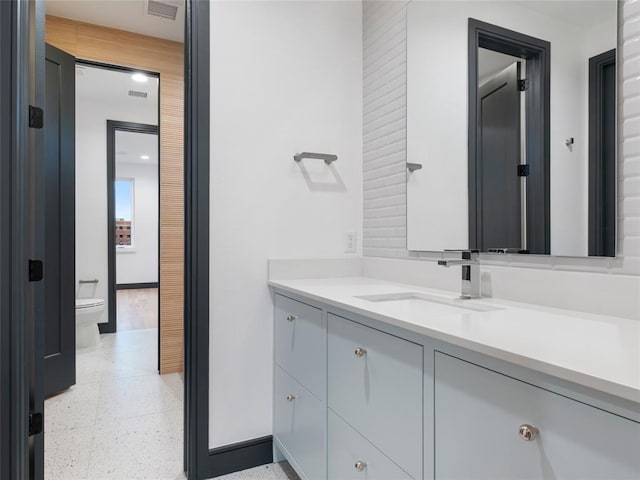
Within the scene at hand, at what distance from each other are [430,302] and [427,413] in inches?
21.7

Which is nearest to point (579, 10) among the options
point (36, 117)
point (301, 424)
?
point (301, 424)

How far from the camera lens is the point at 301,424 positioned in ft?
5.33

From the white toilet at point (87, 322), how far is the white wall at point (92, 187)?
59 centimetres

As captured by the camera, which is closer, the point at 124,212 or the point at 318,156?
the point at 318,156

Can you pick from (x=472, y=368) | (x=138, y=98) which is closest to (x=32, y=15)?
(x=472, y=368)

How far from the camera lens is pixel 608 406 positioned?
1.99 ft

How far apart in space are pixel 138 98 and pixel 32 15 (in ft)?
10.2

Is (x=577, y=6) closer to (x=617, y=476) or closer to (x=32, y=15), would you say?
(x=617, y=476)

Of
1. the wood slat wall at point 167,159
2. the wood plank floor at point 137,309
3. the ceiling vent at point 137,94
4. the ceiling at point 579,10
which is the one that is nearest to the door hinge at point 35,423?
the wood slat wall at point 167,159

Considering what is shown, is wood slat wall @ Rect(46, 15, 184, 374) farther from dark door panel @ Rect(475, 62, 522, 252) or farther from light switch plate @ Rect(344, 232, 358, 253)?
dark door panel @ Rect(475, 62, 522, 252)

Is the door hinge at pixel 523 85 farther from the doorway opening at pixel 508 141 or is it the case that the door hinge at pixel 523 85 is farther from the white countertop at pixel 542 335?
the white countertop at pixel 542 335

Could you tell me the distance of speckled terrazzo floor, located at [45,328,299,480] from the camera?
1826mm

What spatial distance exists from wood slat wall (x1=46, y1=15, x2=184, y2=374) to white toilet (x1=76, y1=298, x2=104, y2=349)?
1.13 meters

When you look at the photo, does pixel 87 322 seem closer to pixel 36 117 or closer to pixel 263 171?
pixel 36 117
